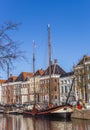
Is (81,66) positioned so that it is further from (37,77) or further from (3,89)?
(3,89)

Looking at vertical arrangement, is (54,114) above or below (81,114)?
below

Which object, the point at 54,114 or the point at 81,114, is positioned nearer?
the point at 81,114

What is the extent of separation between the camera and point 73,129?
28.6 metres

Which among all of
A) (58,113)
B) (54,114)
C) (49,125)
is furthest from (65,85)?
(49,125)

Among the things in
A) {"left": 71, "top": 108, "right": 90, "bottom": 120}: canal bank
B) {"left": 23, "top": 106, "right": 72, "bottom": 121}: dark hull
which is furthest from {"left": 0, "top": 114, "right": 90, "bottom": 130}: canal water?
{"left": 23, "top": 106, "right": 72, "bottom": 121}: dark hull

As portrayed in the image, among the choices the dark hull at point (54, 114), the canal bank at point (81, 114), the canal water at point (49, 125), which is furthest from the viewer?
the dark hull at point (54, 114)

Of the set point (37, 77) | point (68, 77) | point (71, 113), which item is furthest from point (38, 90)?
point (71, 113)

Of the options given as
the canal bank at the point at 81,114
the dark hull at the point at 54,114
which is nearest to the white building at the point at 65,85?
the dark hull at the point at 54,114

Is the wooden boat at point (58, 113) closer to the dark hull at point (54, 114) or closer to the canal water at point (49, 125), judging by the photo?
the dark hull at point (54, 114)

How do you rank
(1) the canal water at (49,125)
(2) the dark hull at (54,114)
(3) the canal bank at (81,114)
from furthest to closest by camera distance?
(2) the dark hull at (54,114) → (3) the canal bank at (81,114) → (1) the canal water at (49,125)

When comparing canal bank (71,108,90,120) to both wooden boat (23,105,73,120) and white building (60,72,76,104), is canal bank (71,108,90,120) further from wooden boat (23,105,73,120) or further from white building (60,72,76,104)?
white building (60,72,76,104)

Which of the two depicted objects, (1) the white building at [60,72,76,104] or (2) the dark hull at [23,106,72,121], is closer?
(2) the dark hull at [23,106,72,121]

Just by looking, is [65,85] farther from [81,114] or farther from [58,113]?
[81,114]

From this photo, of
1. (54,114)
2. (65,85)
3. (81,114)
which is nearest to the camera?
(81,114)
